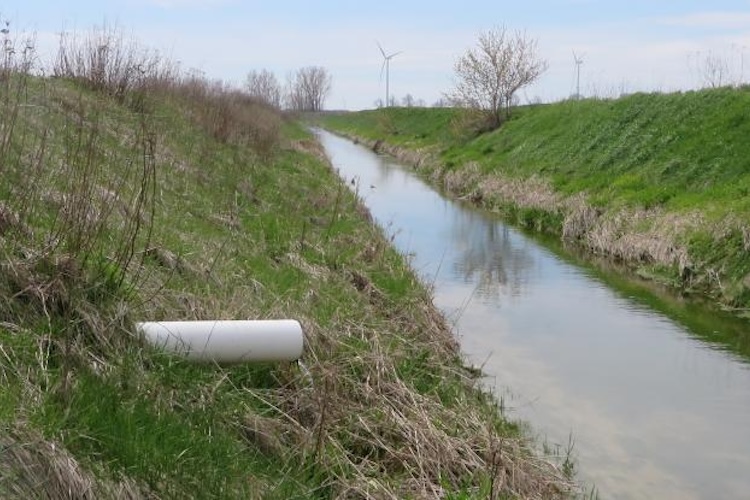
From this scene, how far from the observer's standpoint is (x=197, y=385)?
175 inches

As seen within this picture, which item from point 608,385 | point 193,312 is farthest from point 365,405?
point 608,385

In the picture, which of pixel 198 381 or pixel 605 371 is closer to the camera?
pixel 198 381

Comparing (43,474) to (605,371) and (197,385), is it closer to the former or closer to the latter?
(197,385)

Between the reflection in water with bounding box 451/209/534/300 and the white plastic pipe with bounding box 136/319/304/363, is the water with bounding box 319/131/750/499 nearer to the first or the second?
the reflection in water with bounding box 451/209/534/300

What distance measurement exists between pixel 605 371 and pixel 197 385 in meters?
4.83

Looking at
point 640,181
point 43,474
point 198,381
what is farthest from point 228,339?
point 640,181

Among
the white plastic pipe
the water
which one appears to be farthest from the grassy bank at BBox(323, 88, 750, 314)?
the white plastic pipe

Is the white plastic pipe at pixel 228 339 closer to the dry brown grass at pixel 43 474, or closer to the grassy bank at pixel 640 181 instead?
the dry brown grass at pixel 43 474

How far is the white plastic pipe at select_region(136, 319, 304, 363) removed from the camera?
4.51 m

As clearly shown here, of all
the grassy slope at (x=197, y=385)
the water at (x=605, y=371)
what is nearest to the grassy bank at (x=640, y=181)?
the water at (x=605, y=371)

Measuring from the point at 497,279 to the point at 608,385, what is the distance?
15.2 ft

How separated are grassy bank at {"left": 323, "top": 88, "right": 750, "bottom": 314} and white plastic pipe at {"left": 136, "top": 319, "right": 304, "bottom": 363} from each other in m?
7.27

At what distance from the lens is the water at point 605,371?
611cm

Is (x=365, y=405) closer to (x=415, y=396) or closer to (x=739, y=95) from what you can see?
(x=415, y=396)
